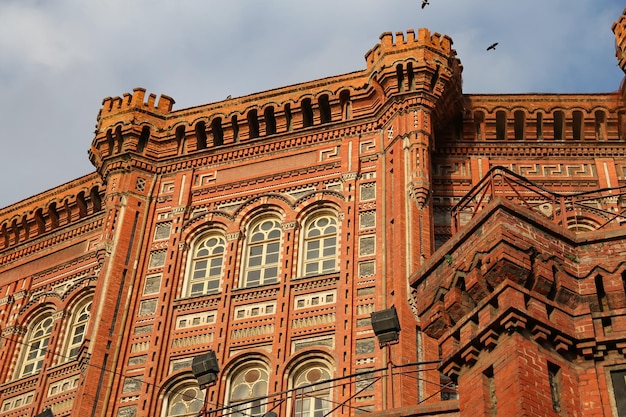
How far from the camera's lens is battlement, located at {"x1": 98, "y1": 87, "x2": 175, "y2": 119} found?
25.7m

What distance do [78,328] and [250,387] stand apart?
536 centimetres

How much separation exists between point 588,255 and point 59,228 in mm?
17244

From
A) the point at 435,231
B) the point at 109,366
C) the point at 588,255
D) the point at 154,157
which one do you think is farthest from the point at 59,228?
the point at 588,255

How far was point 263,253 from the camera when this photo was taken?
22.3 metres

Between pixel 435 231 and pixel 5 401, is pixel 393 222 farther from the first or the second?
pixel 5 401

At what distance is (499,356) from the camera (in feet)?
34.6

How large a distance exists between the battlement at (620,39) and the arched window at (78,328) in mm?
12591

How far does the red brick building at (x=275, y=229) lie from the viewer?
787 inches

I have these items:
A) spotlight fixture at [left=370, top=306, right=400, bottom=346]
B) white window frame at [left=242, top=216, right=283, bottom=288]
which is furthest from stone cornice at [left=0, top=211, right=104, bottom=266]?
spotlight fixture at [left=370, top=306, right=400, bottom=346]

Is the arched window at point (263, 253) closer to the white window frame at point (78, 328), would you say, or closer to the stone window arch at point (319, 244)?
the stone window arch at point (319, 244)

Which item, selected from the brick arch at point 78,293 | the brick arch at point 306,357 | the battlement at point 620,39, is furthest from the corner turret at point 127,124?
the battlement at point 620,39

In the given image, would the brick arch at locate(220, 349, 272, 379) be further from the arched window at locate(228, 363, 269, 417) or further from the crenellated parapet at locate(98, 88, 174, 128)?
the crenellated parapet at locate(98, 88, 174, 128)

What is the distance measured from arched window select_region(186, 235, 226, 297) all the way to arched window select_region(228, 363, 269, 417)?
225cm

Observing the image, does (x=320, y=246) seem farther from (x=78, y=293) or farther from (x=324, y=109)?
(x=78, y=293)
